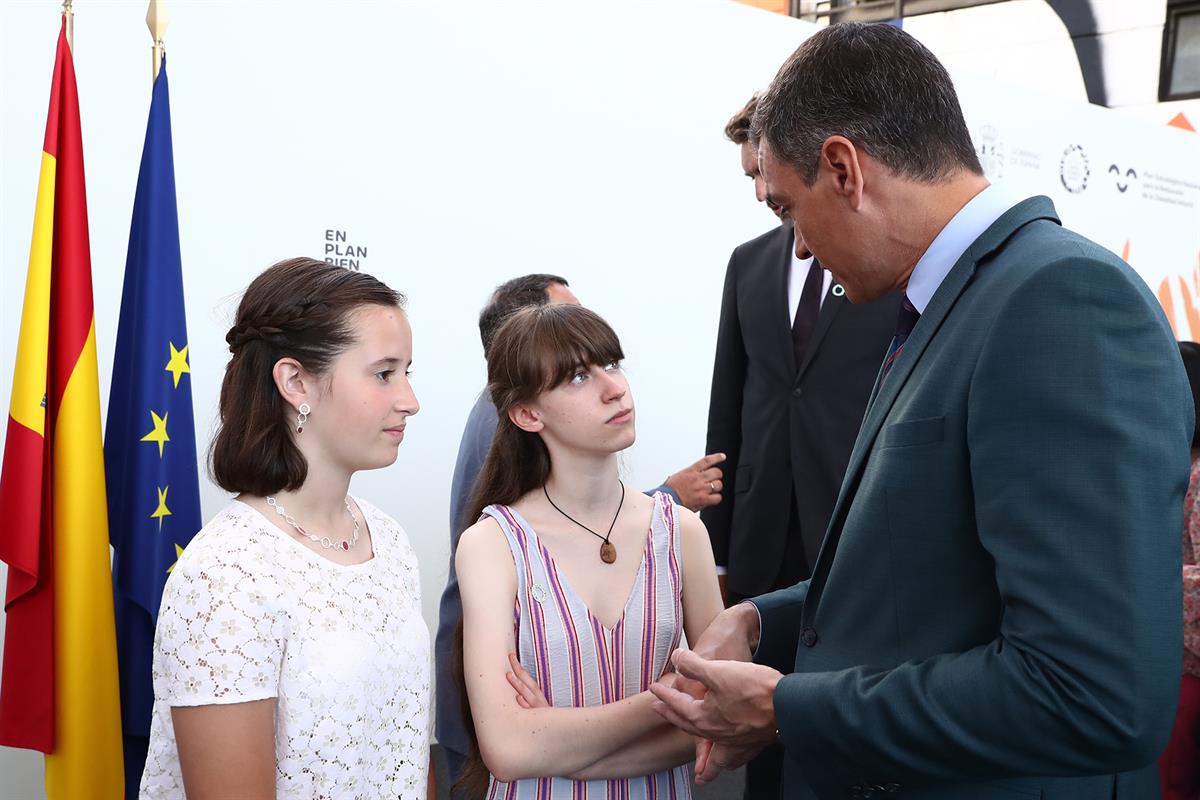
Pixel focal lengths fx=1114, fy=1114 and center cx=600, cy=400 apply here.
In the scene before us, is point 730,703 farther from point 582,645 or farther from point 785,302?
point 785,302

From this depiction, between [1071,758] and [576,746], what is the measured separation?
869mm

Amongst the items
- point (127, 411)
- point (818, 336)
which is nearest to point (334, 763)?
point (127, 411)

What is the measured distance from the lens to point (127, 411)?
2.68 metres

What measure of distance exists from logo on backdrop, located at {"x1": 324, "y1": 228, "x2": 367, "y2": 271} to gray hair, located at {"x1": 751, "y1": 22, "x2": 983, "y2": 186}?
9.21ft

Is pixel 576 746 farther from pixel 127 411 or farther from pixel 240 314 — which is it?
pixel 127 411

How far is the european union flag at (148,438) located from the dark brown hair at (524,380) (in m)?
0.83

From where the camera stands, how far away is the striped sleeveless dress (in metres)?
1.89

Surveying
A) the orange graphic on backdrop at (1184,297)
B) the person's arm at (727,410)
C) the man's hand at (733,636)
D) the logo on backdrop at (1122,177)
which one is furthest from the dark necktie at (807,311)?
the orange graphic on backdrop at (1184,297)

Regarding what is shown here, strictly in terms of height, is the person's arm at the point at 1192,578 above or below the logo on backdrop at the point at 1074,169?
below

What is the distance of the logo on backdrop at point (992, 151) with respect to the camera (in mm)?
6266

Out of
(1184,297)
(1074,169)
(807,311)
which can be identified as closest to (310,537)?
(807,311)

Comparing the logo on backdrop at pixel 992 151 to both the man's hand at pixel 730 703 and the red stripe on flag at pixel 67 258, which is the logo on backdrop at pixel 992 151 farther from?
the man's hand at pixel 730 703

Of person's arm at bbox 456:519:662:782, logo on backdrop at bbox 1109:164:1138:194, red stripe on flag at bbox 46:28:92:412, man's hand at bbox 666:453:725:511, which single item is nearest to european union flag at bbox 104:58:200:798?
red stripe on flag at bbox 46:28:92:412

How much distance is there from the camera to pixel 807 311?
2.86m
